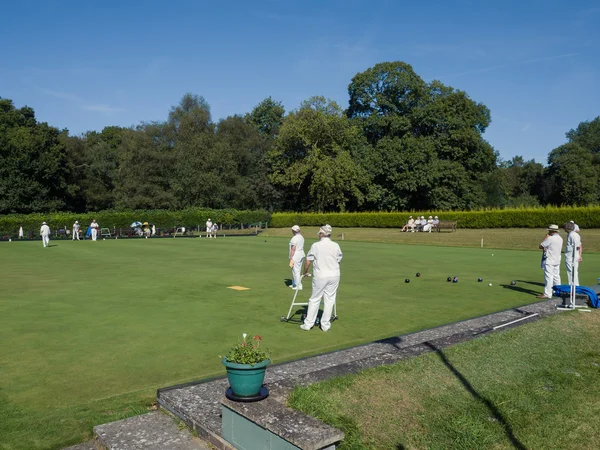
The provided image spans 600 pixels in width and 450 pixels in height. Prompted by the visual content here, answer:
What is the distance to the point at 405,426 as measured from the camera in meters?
4.79

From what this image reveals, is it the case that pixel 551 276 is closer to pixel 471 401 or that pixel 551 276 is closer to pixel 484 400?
pixel 484 400

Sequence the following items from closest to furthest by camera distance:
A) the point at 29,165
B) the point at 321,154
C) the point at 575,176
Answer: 1. the point at 29,165
2. the point at 321,154
3. the point at 575,176

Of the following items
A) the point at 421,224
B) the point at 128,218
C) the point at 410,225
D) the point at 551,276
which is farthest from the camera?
the point at 128,218

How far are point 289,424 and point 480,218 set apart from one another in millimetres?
45793

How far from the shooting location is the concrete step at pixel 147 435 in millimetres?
4414

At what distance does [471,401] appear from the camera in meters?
5.43

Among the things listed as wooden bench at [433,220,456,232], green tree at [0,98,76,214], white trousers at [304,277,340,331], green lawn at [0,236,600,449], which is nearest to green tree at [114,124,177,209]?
green tree at [0,98,76,214]

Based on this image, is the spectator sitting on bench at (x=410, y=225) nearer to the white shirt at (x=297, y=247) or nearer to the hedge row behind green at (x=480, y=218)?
the hedge row behind green at (x=480, y=218)

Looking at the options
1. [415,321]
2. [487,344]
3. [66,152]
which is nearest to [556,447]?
[487,344]

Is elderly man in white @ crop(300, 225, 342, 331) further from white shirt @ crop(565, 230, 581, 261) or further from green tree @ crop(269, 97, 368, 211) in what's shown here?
green tree @ crop(269, 97, 368, 211)

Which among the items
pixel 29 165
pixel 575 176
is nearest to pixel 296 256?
pixel 29 165

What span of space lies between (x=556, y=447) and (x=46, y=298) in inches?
467

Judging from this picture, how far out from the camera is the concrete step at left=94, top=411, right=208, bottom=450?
441 cm

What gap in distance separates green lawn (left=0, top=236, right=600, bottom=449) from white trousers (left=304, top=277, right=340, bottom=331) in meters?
0.26
